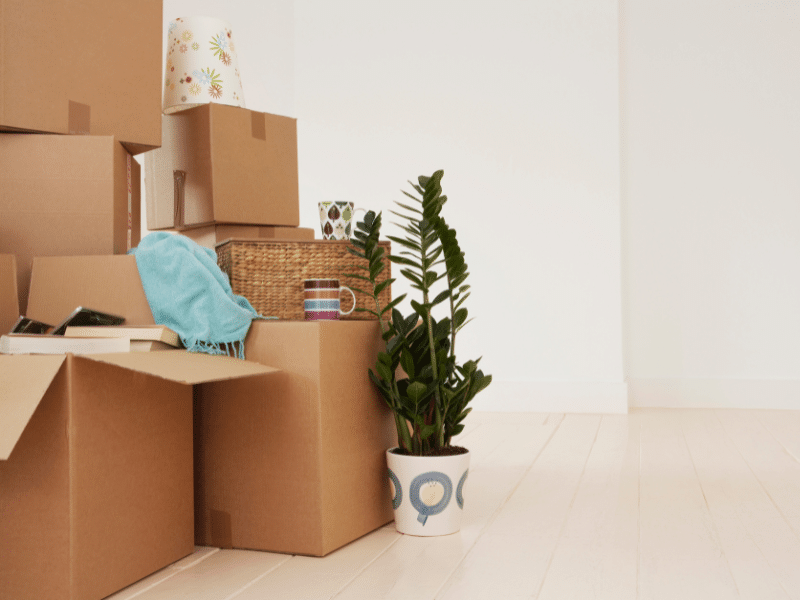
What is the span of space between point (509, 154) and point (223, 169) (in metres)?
1.88

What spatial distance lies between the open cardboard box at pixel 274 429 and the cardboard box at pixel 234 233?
332mm

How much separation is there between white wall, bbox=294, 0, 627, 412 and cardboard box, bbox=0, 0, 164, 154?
1871mm

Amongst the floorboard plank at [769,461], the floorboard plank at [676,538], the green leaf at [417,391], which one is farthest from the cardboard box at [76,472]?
the floorboard plank at [769,461]

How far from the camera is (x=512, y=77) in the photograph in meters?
3.24

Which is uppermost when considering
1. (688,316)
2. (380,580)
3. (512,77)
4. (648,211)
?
(512,77)

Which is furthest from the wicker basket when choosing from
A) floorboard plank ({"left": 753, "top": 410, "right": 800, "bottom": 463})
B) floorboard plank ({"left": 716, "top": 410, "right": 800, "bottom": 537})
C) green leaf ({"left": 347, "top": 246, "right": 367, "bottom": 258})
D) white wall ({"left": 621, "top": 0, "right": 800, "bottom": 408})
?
white wall ({"left": 621, "top": 0, "right": 800, "bottom": 408})

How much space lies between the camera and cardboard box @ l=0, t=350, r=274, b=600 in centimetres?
104

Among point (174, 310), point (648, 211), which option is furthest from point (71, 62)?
point (648, 211)

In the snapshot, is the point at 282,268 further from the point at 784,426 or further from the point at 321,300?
the point at 784,426

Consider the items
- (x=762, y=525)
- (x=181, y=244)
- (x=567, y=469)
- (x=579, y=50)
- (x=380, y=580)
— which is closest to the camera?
(x=380, y=580)

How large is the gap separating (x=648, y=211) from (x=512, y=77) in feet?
2.75

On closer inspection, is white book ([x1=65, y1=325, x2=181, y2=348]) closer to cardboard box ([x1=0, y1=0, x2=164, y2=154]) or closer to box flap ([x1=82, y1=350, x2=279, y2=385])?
box flap ([x1=82, y1=350, x2=279, y2=385])

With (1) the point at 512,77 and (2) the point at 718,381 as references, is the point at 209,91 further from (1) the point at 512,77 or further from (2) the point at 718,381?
(2) the point at 718,381

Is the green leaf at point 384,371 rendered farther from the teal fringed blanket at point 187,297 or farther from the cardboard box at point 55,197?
the cardboard box at point 55,197
